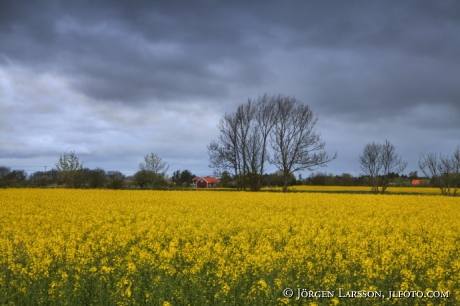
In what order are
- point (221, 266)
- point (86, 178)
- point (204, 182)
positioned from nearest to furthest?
point (221, 266)
point (86, 178)
point (204, 182)

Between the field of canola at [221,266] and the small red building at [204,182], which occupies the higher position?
the small red building at [204,182]

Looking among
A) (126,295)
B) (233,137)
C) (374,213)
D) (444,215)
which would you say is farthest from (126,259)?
(233,137)

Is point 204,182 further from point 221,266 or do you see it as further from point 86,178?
point 221,266

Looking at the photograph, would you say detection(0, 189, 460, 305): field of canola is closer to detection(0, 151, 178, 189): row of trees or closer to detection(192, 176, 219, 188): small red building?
detection(0, 151, 178, 189): row of trees

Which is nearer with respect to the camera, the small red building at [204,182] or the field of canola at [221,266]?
the field of canola at [221,266]

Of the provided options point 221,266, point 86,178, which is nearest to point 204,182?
point 86,178

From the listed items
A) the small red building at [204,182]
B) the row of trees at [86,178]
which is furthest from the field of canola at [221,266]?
the small red building at [204,182]

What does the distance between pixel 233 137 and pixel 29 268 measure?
43.3m

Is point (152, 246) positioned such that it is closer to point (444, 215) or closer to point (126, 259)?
point (126, 259)

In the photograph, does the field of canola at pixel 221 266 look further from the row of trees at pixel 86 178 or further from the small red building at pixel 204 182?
the small red building at pixel 204 182

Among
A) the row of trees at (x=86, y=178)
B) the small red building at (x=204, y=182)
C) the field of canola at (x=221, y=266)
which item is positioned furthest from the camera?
the small red building at (x=204, y=182)

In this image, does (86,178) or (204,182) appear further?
(204,182)

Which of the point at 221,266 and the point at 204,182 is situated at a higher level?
the point at 204,182

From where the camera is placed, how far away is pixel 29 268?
347 inches
